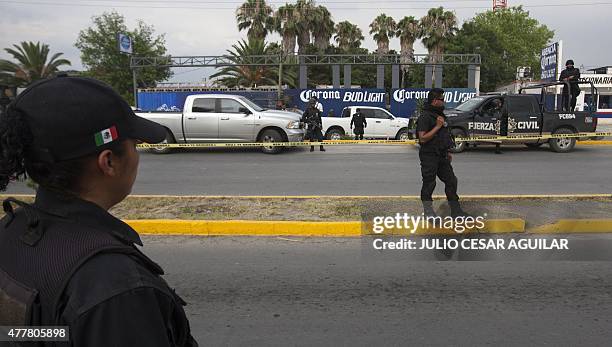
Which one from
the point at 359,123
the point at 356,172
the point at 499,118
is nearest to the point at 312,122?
the point at 359,123

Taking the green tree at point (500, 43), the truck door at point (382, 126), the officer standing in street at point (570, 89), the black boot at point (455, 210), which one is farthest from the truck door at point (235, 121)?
the green tree at point (500, 43)

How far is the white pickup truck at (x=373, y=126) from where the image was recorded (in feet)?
60.0

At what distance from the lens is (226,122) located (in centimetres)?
1429

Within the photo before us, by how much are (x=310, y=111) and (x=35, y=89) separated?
1462 cm

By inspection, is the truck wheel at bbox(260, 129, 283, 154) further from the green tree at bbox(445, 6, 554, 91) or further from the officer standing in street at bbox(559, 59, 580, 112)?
the green tree at bbox(445, 6, 554, 91)

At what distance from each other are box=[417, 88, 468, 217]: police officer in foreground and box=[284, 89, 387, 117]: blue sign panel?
20.3 metres

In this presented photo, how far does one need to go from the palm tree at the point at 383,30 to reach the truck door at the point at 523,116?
37.1 m

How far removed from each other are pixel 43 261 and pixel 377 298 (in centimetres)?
330

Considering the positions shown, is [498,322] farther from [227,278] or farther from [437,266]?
[227,278]

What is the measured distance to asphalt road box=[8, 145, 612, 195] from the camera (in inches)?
355

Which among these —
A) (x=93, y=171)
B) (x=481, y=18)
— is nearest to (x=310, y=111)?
(x=93, y=171)

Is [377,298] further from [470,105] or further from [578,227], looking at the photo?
[470,105]

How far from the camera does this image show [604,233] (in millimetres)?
6023

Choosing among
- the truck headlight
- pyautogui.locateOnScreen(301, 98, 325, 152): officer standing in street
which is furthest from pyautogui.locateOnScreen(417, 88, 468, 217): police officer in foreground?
pyautogui.locateOnScreen(301, 98, 325, 152): officer standing in street
